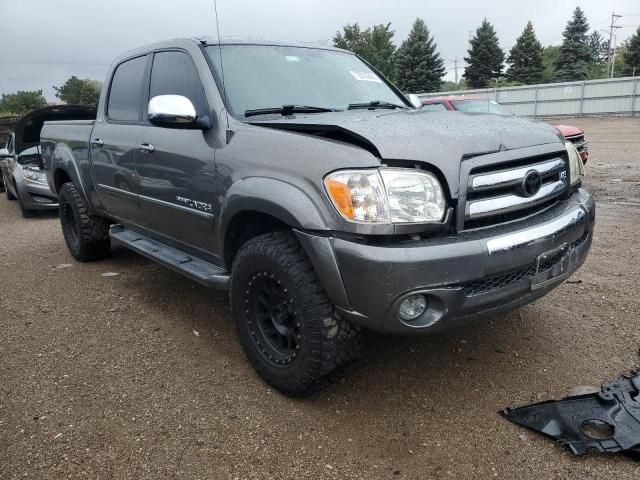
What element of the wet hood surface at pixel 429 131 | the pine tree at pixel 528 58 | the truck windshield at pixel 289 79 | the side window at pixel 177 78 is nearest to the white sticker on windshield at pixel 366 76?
the truck windshield at pixel 289 79

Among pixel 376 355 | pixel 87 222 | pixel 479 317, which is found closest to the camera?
pixel 479 317

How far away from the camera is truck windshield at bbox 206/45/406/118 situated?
10.3 feet

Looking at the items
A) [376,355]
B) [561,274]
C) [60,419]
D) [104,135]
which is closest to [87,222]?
[104,135]

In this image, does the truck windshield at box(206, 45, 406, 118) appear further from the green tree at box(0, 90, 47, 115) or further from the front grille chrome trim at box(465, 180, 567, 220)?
the green tree at box(0, 90, 47, 115)

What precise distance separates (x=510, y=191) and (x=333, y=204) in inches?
33.9

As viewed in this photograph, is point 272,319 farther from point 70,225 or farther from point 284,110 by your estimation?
point 70,225

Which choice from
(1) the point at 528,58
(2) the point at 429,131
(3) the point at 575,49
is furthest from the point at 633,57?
(2) the point at 429,131

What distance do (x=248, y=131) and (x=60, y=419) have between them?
1703 mm

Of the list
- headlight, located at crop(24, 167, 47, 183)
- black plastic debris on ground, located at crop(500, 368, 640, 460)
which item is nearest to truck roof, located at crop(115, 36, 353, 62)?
black plastic debris on ground, located at crop(500, 368, 640, 460)

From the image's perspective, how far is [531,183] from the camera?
98.1 inches

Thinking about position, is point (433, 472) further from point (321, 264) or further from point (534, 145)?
point (534, 145)

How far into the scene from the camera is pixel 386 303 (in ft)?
7.13

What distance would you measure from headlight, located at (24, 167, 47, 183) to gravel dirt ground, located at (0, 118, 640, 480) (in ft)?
15.4

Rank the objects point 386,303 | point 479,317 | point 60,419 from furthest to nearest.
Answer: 1. point 60,419
2. point 479,317
3. point 386,303
